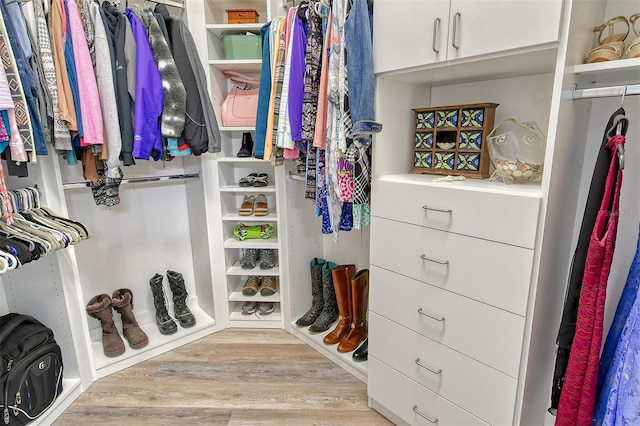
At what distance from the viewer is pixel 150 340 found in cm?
203

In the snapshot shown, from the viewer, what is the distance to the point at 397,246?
1.33 m

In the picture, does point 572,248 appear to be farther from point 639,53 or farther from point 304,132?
point 304,132

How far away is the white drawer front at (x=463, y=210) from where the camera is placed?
3.24ft

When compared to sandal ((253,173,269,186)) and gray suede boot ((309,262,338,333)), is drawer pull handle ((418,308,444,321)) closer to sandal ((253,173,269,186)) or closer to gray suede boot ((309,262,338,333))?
gray suede boot ((309,262,338,333))

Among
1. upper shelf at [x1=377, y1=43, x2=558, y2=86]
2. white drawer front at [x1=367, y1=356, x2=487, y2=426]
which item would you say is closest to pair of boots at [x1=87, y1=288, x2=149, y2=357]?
white drawer front at [x1=367, y1=356, x2=487, y2=426]

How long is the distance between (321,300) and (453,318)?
109 centimetres

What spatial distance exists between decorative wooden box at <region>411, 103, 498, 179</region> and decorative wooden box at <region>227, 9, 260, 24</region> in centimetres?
108

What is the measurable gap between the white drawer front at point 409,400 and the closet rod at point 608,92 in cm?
106

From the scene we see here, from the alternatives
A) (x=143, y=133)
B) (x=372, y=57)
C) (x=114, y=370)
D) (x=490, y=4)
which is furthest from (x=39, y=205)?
(x=490, y=4)

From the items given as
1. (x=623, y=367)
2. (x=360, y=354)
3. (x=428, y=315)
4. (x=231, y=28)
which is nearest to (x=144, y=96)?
(x=231, y=28)

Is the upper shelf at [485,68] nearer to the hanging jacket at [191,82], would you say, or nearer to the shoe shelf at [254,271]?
the hanging jacket at [191,82]

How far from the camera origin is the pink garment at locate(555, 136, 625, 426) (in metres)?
0.90

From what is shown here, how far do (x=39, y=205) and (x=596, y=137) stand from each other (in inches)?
85.3

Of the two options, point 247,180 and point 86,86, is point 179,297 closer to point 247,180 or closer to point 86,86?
point 247,180
